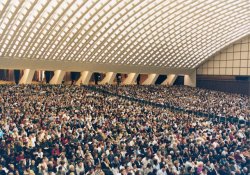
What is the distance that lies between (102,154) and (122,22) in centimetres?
3111

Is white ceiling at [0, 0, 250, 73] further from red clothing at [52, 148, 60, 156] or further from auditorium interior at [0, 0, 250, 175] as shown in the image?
red clothing at [52, 148, 60, 156]

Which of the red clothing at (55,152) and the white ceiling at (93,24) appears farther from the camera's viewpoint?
the white ceiling at (93,24)

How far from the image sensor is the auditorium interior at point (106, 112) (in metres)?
11.7

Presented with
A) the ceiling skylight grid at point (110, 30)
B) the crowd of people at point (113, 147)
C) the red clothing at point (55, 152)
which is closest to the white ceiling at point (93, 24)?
the ceiling skylight grid at point (110, 30)

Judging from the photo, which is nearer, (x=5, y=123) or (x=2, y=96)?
(x=5, y=123)

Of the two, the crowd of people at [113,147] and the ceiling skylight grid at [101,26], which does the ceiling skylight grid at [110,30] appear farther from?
the crowd of people at [113,147]

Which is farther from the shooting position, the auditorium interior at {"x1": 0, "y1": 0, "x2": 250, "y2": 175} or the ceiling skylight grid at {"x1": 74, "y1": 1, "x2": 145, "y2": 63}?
the ceiling skylight grid at {"x1": 74, "y1": 1, "x2": 145, "y2": 63}

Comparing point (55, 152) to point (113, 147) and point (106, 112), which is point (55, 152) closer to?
point (113, 147)

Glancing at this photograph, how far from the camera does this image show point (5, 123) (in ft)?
53.2

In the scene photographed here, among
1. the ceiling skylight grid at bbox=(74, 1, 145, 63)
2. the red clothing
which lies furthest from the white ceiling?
the red clothing

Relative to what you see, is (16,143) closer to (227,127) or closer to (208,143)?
(208,143)

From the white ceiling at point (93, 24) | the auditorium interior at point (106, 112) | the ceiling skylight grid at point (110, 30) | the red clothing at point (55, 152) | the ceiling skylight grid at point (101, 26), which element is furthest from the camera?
the ceiling skylight grid at point (110, 30)

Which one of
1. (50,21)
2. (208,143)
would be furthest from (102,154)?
(50,21)

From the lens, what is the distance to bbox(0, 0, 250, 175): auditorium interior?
11680 mm
